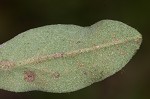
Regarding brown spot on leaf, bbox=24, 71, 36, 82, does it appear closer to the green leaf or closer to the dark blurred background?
the green leaf

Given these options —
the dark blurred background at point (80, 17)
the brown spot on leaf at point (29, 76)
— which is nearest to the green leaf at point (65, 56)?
the brown spot on leaf at point (29, 76)

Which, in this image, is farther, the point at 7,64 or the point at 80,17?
the point at 80,17

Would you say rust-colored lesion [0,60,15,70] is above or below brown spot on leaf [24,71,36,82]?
above

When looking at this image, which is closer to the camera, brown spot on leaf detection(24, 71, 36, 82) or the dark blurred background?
brown spot on leaf detection(24, 71, 36, 82)

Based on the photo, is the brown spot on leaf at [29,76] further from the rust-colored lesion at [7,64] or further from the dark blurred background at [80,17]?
the dark blurred background at [80,17]

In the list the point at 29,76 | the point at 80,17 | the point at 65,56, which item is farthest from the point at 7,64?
the point at 80,17

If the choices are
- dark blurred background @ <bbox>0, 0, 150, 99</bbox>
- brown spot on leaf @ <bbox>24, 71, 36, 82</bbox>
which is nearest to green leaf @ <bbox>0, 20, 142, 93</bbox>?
brown spot on leaf @ <bbox>24, 71, 36, 82</bbox>

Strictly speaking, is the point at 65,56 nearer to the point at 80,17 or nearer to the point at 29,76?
the point at 29,76
